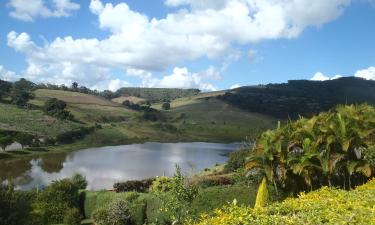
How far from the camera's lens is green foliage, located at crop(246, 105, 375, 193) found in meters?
26.7

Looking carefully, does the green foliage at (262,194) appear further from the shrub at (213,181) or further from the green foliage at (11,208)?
the shrub at (213,181)

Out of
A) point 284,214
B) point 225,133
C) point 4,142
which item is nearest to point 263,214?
point 284,214

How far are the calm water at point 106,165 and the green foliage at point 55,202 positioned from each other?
31.7 m

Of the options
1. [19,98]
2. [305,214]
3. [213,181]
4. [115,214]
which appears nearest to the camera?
[305,214]

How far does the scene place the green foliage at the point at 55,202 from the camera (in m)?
36.8

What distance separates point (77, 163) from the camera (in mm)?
106125

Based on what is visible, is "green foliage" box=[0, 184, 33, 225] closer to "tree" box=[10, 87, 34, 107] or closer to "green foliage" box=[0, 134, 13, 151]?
"green foliage" box=[0, 134, 13, 151]

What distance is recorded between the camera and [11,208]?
2225 cm

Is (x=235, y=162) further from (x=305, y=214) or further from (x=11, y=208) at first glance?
(x=305, y=214)

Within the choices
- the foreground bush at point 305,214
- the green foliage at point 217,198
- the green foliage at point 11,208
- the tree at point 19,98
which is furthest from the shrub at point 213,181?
the tree at point 19,98

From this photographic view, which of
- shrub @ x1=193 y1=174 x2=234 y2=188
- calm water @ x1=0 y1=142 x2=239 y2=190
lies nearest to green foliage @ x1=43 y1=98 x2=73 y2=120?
calm water @ x1=0 y1=142 x2=239 y2=190

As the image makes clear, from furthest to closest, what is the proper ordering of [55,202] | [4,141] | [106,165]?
[4,141]
[106,165]
[55,202]

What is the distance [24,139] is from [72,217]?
9362cm

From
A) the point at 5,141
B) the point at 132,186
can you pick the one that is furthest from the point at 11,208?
the point at 5,141
